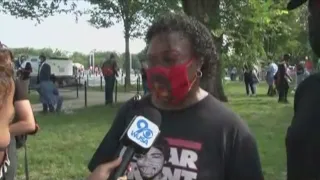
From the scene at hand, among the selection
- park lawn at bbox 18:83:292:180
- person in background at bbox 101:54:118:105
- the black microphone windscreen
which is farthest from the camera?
person in background at bbox 101:54:118:105

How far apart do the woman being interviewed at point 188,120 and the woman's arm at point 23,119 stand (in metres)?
1.19

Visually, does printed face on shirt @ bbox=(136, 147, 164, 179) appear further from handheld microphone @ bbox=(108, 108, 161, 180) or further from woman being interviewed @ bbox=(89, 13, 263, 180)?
handheld microphone @ bbox=(108, 108, 161, 180)

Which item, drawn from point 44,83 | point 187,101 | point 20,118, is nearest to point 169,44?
point 187,101

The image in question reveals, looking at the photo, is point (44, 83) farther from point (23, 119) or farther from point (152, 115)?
point (152, 115)

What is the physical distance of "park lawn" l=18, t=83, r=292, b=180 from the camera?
788 cm

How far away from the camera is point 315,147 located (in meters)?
1.74

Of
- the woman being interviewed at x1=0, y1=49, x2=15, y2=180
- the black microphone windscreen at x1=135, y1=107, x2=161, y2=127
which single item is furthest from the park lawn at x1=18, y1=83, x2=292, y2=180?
the black microphone windscreen at x1=135, y1=107, x2=161, y2=127

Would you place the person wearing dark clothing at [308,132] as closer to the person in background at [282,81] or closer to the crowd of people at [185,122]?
the crowd of people at [185,122]

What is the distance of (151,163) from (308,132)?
0.96m

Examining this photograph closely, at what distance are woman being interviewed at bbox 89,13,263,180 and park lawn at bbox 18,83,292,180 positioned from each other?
2229 millimetres

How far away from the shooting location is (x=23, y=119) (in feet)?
12.6

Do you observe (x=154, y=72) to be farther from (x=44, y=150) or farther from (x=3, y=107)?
(x=44, y=150)

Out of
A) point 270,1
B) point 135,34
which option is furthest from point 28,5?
point 270,1

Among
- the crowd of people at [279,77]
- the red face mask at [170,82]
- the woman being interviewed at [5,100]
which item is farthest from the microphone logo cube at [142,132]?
the crowd of people at [279,77]
